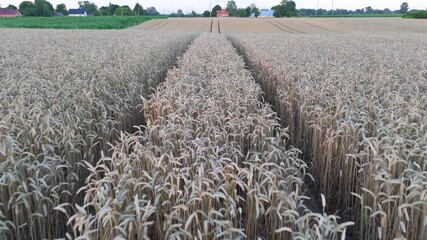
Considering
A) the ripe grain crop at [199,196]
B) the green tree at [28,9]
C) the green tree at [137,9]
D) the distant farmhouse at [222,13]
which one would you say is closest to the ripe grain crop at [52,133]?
the ripe grain crop at [199,196]

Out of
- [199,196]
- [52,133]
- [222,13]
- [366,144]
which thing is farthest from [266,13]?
[199,196]

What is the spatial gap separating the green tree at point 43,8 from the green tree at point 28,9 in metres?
1.16

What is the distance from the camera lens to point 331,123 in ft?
15.3

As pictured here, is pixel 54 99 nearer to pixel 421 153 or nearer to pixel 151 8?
pixel 421 153

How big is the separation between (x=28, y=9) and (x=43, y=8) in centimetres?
489

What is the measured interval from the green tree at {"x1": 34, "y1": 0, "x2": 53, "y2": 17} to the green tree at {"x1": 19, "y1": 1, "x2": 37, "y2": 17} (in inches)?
45.8

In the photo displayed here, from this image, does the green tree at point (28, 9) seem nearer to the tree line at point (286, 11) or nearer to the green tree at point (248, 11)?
the tree line at point (286, 11)

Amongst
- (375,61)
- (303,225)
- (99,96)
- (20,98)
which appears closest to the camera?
(303,225)

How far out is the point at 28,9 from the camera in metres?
96.4

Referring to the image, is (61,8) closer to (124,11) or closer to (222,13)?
(124,11)

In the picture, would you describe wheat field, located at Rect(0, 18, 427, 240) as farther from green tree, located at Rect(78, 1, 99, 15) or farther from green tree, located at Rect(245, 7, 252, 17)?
green tree, located at Rect(78, 1, 99, 15)

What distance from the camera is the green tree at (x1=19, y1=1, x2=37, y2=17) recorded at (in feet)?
312

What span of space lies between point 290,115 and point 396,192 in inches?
135

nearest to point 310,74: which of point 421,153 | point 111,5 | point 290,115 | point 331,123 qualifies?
point 290,115
